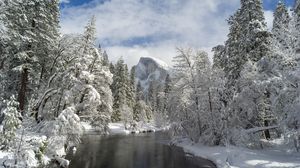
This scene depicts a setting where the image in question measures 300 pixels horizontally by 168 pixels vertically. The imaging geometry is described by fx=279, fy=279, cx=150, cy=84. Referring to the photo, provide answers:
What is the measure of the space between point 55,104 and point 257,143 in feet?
60.2

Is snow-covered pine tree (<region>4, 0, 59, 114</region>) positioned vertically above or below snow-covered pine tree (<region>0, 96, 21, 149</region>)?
above

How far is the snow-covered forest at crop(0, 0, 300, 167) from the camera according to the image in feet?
58.7

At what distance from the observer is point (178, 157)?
2595cm

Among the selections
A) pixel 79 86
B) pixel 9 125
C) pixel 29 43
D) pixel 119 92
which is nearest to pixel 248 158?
pixel 79 86

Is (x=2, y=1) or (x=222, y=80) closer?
(x=2, y=1)

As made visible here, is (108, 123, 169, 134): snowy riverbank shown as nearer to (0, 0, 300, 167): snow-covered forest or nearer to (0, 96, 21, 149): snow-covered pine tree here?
(0, 0, 300, 167): snow-covered forest

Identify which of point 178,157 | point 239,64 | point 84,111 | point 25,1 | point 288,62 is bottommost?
point 178,157

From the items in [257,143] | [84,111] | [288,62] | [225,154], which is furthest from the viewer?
[84,111]

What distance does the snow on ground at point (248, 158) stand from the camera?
17266 millimetres

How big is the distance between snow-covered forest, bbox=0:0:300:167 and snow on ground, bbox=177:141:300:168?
122 centimetres

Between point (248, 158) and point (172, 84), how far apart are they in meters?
16.4

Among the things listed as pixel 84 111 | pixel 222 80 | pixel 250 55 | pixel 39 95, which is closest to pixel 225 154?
pixel 222 80

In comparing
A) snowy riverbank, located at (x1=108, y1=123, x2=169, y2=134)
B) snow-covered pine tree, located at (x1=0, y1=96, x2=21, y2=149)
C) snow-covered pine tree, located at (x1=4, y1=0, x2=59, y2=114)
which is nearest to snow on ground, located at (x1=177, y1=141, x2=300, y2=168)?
snow-covered pine tree, located at (x1=0, y1=96, x2=21, y2=149)

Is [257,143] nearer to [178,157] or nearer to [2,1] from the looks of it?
[178,157]
